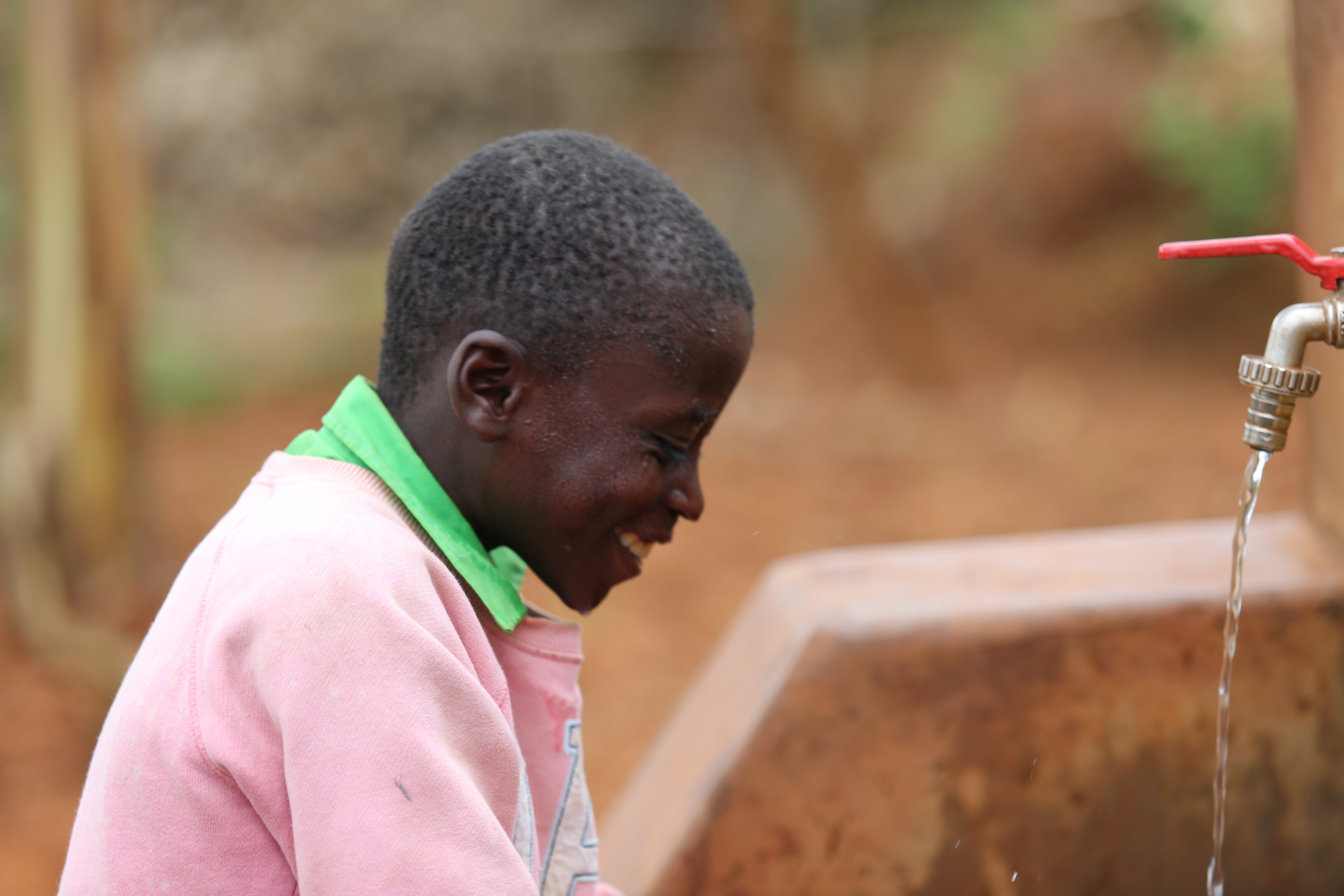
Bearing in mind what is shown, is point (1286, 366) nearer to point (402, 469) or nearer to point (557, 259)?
point (557, 259)

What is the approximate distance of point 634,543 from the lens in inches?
42.8

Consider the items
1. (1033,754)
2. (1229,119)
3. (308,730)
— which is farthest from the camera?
(1229,119)

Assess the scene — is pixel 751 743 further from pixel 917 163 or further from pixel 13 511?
pixel 917 163

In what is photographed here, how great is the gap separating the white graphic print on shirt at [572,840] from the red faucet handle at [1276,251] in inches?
27.2

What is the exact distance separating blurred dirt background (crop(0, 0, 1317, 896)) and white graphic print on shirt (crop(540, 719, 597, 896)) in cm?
200

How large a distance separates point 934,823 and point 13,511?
138 inches

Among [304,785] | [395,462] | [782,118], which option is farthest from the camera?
[782,118]

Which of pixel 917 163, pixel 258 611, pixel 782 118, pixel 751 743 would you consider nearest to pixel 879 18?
pixel 917 163

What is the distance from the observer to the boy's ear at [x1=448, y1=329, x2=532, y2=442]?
1.00 m

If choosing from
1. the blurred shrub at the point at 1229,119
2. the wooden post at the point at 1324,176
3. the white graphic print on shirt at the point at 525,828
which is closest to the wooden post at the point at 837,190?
the blurred shrub at the point at 1229,119

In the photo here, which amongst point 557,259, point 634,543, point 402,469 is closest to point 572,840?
point 634,543

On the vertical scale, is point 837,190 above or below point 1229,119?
below

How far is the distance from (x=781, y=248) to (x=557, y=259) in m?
7.18

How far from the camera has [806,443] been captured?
5.64 metres
